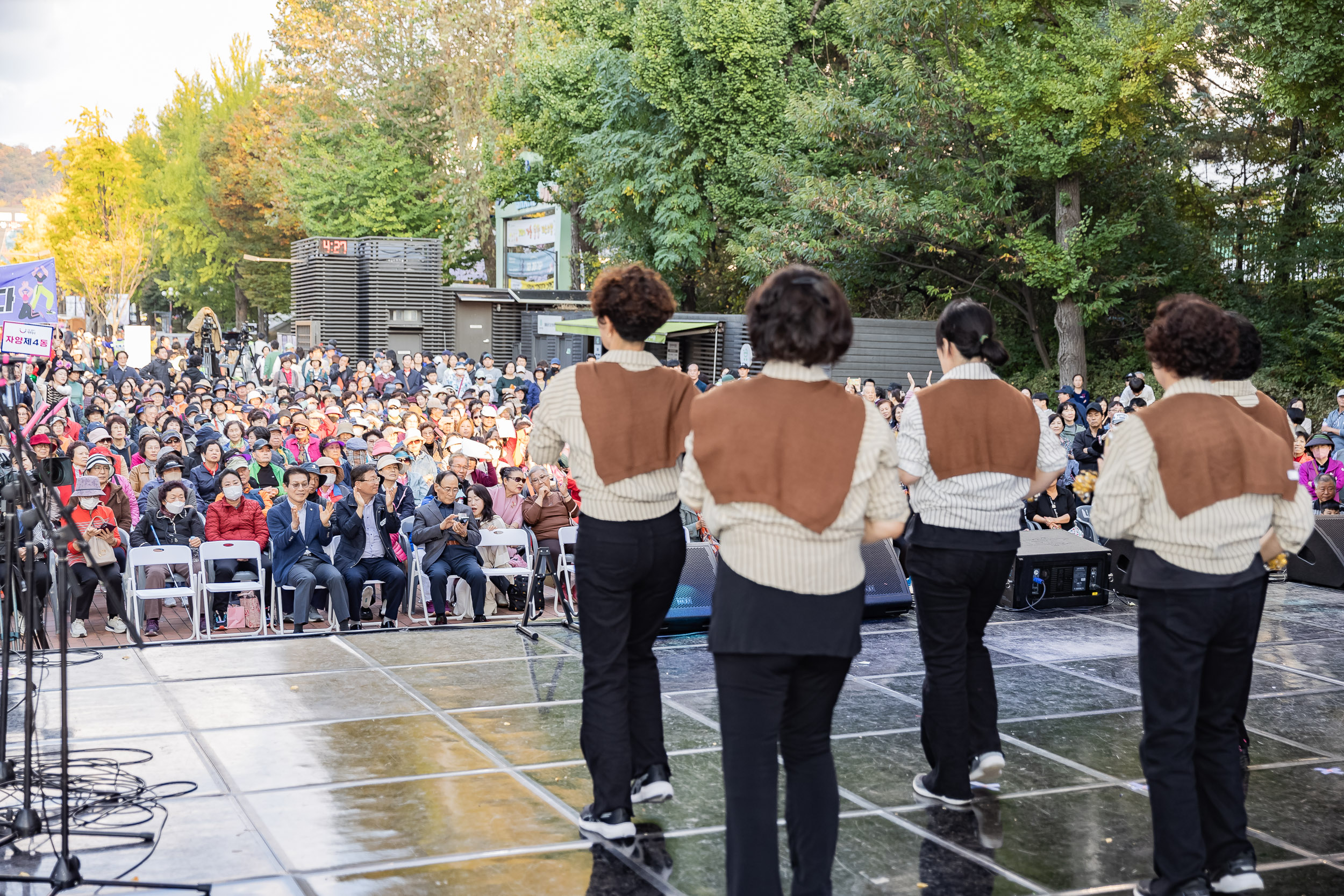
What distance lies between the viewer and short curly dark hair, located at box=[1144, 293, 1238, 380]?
4.02m

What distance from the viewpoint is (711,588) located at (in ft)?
28.7

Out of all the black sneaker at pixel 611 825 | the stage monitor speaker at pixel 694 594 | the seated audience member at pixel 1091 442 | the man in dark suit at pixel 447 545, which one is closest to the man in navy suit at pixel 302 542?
the man in dark suit at pixel 447 545

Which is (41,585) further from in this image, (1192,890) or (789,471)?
(1192,890)

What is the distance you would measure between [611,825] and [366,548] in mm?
5593

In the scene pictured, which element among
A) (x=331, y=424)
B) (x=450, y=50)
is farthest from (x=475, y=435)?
(x=450, y=50)

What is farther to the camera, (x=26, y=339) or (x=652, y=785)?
(x=26, y=339)

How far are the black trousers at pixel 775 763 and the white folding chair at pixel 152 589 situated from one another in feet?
20.6

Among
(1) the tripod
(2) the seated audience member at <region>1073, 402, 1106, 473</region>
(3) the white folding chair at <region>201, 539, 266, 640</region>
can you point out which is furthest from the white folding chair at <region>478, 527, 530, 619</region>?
(2) the seated audience member at <region>1073, 402, 1106, 473</region>

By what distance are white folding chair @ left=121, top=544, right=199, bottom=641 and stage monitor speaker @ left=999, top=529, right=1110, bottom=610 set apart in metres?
5.78

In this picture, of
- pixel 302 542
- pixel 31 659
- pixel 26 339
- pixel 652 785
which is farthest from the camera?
pixel 302 542

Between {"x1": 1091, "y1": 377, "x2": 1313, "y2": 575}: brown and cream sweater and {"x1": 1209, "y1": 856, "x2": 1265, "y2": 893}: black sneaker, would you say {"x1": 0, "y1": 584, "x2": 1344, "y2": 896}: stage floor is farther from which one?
{"x1": 1091, "y1": 377, "x2": 1313, "y2": 575}: brown and cream sweater

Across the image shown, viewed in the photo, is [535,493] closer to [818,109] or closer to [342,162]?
[818,109]

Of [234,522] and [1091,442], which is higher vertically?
[1091,442]

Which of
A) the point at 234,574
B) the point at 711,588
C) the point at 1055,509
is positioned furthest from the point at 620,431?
the point at 1055,509
